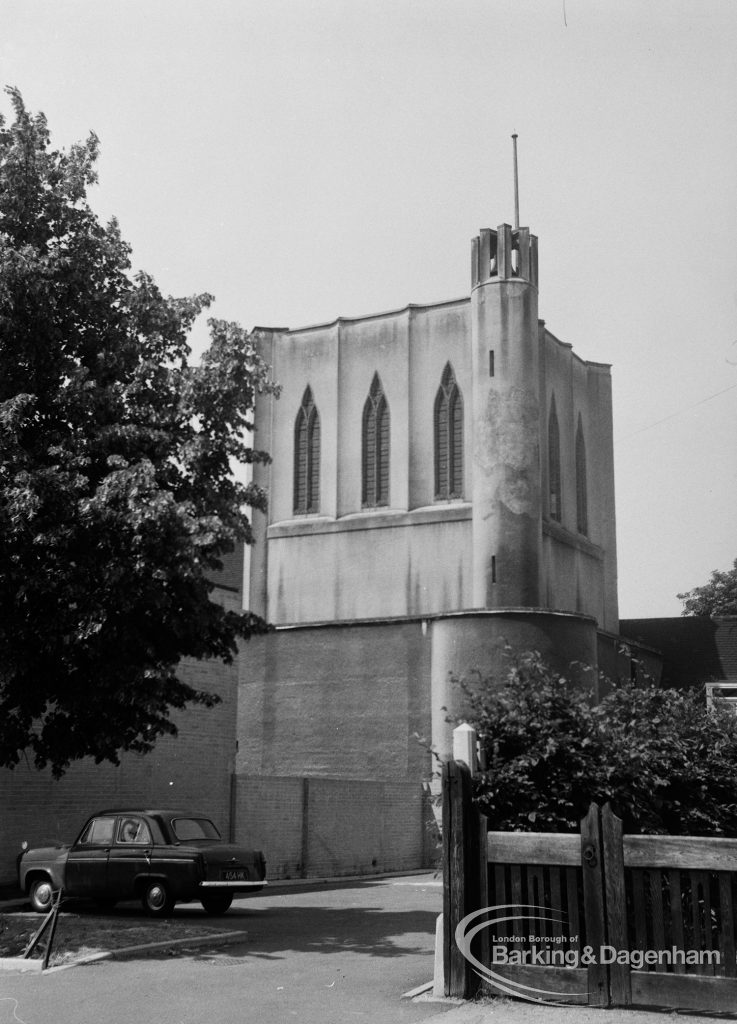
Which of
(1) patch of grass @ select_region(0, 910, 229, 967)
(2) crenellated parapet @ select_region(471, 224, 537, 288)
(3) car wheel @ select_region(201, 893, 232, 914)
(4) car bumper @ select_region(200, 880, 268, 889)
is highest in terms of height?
(2) crenellated parapet @ select_region(471, 224, 537, 288)

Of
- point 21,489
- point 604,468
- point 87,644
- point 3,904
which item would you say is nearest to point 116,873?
point 3,904

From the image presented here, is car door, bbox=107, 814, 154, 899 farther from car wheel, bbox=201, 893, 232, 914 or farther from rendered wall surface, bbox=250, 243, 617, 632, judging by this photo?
rendered wall surface, bbox=250, 243, 617, 632

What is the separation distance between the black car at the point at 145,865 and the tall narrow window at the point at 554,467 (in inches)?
967

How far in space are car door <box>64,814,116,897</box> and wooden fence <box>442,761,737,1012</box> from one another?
902cm

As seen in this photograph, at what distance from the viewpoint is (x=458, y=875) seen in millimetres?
10328

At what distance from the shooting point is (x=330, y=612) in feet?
134

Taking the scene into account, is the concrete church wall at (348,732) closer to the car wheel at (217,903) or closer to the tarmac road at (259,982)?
the car wheel at (217,903)

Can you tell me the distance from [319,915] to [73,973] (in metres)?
6.68

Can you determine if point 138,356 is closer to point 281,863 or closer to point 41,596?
point 41,596

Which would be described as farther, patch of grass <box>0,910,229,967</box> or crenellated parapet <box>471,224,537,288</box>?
crenellated parapet <box>471,224,537,288</box>

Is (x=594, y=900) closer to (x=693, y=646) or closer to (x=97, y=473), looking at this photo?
(x=97, y=473)

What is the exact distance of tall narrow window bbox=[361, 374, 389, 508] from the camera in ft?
137

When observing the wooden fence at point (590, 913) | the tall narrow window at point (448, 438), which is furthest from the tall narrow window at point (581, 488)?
the wooden fence at point (590, 913)

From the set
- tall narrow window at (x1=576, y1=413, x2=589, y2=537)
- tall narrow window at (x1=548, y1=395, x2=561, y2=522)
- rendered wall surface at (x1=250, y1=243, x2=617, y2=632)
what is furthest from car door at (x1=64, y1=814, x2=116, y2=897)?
tall narrow window at (x1=576, y1=413, x2=589, y2=537)
